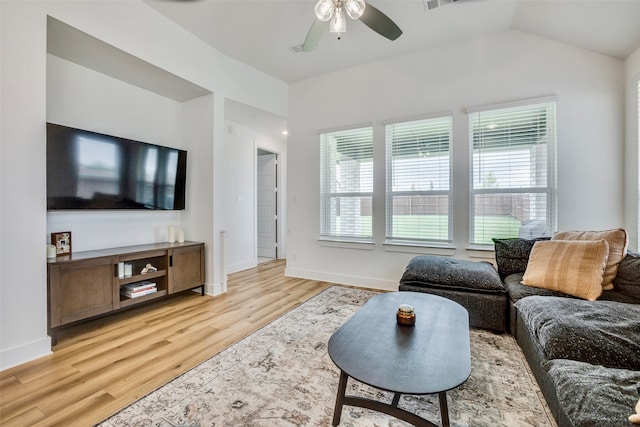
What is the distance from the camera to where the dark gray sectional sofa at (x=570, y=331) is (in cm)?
108

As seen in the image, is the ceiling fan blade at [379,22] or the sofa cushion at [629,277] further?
the ceiling fan blade at [379,22]

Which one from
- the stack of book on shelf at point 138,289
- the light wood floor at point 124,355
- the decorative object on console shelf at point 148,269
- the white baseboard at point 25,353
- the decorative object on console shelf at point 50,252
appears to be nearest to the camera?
the light wood floor at point 124,355

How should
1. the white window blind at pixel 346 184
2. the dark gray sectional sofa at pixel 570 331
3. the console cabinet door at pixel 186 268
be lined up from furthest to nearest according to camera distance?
the white window blind at pixel 346 184 < the console cabinet door at pixel 186 268 < the dark gray sectional sofa at pixel 570 331

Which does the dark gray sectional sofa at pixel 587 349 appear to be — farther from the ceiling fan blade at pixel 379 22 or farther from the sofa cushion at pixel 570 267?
the ceiling fan blade at pixel 379 22

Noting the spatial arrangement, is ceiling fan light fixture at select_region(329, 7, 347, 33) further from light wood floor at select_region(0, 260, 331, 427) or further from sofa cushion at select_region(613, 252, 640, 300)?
sofa cushion at select_region(613, 252, 640, 300)

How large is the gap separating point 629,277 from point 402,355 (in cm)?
204

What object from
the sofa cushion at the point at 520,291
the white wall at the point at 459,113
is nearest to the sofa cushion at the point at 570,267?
the sofa cushion at the point at 520,291

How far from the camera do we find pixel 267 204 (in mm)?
6258

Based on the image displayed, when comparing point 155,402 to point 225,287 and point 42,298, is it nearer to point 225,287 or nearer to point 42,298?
point 42,298

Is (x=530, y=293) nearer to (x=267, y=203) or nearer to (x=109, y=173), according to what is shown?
(x=109, y=173)

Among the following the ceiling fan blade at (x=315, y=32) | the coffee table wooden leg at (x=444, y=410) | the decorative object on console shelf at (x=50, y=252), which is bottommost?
the coffee table wooden leg at (x=444, y=410)

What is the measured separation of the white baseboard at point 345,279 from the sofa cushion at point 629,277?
7.11 feet

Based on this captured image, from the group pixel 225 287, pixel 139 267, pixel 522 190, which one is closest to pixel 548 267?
pixel 522 190

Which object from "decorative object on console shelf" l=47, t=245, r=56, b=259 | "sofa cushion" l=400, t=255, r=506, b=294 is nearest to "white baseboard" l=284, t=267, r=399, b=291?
"sofa cushion" l=400, t=255, r=506, b=294
